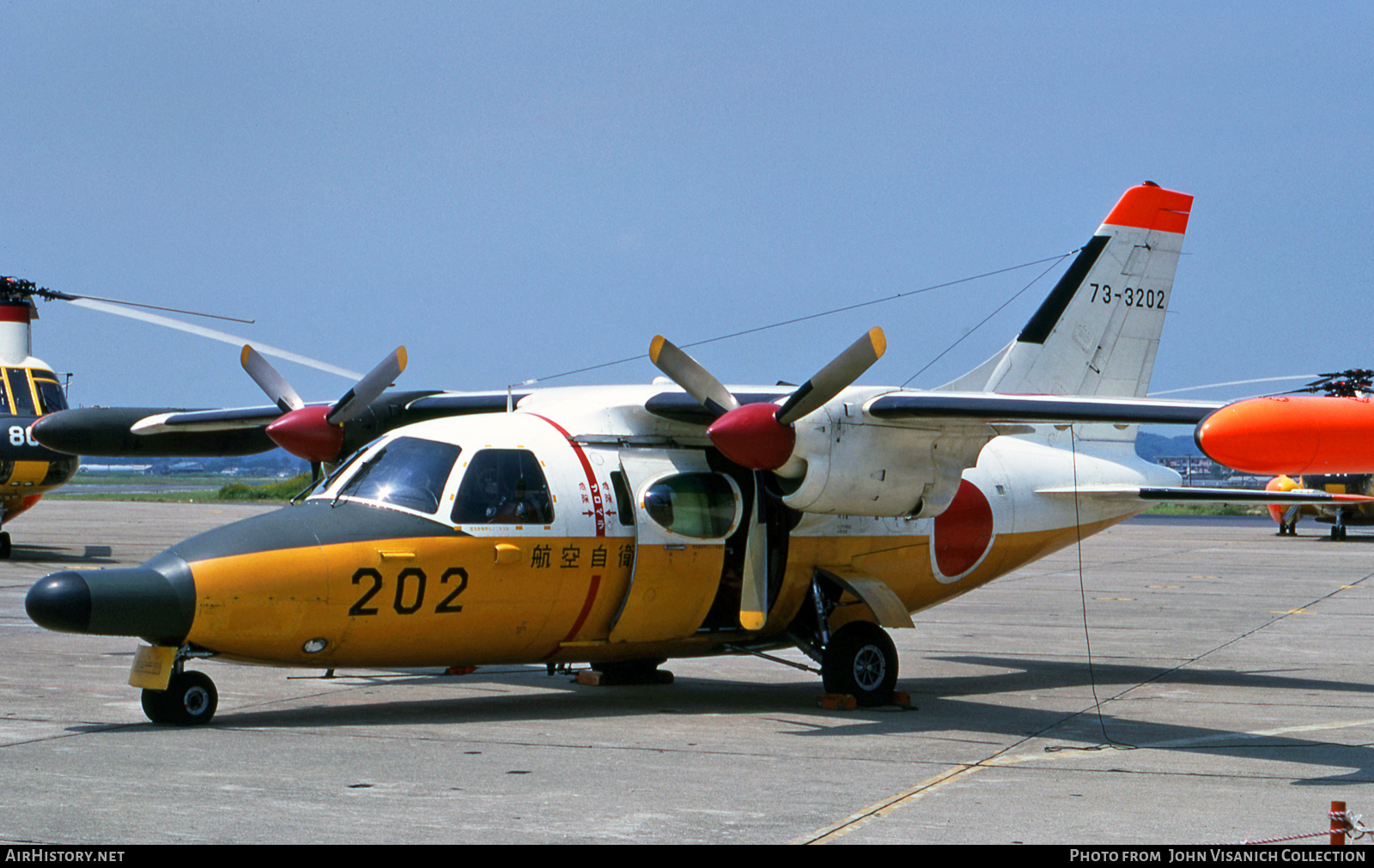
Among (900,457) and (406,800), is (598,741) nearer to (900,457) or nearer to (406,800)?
(406,800)

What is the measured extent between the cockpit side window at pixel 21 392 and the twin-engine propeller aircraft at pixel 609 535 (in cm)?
1875

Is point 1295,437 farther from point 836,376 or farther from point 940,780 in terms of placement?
point 836,376

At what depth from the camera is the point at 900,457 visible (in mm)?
12352

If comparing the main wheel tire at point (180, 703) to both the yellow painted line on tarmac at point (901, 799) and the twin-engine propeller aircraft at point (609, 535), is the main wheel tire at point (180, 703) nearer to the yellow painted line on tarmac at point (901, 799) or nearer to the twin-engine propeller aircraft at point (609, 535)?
the twin-engine propeller aircraft at point (609, 535)

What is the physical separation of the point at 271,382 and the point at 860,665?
6893 mm

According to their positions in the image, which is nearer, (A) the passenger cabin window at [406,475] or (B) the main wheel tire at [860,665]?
(A) the passenger cabin window at [406,475]

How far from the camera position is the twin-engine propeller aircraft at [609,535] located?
420 inches

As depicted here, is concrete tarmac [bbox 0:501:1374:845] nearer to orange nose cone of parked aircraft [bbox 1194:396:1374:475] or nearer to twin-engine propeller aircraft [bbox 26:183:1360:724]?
twin-engine propeller aircraft [bbox 26:183:1360:724]

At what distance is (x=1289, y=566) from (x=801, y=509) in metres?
25.1

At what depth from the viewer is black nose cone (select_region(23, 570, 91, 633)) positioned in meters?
9.84

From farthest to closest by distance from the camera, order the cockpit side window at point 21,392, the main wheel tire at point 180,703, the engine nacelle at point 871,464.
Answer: the cockpit side window at point 21,392 → the engine nacelle at point 871,464 → the main wheel tire at point 180,703

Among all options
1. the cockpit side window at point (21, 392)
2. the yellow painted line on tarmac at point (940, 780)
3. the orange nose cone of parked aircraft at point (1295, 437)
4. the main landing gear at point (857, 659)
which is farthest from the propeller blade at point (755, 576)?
the cockpit side window at point (21, 392)

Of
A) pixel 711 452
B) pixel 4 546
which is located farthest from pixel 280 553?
pixel 4 546

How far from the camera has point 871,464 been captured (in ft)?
39.7
